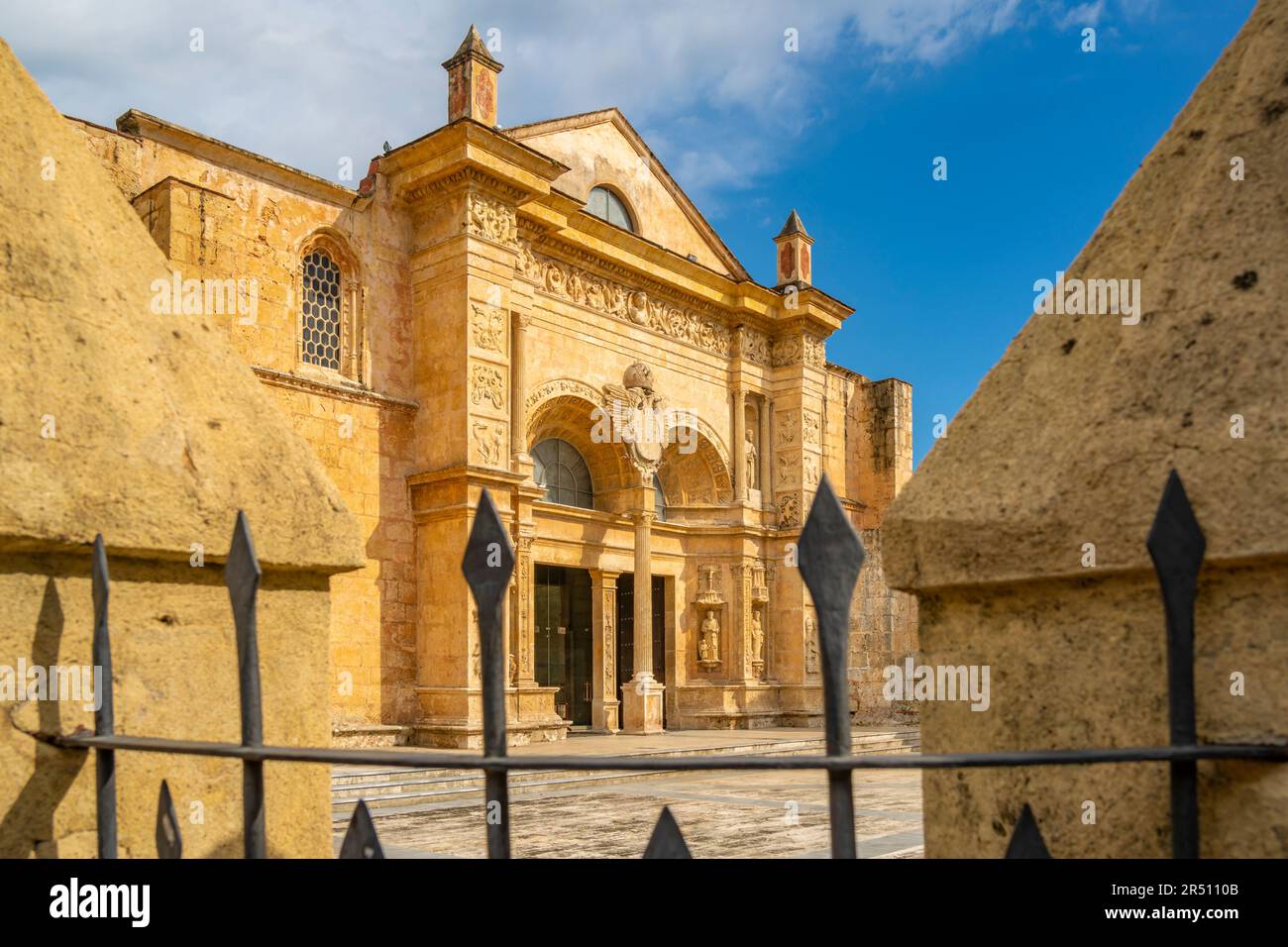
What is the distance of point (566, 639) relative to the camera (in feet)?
60.7

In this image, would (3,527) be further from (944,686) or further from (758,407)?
(758,407)

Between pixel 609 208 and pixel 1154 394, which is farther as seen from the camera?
pixel 609 208

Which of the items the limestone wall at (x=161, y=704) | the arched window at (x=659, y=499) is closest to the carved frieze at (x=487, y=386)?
the arched window at (x=659, y=499)

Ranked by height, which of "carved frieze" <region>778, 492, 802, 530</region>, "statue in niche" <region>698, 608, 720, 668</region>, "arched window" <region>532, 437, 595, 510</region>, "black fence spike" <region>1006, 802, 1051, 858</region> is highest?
"arched window" <region>532, 437, 595, 510</region>

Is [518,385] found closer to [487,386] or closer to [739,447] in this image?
[487,386]

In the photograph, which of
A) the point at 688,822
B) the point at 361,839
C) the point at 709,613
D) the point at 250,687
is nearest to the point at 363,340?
the point at 709,613

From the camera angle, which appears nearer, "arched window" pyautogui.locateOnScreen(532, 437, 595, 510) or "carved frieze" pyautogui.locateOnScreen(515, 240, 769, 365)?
"carved frieze" pyautogui.locateOnScreen(515, 240, 769, 365)

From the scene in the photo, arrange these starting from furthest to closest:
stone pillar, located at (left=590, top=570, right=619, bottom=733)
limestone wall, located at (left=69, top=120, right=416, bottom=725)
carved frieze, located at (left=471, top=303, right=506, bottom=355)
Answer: stone pillar, located at (left=590, top=570, right=619, bottom=733) → carved frieze, located at (left=471, top=303, right=506, bottom=355) → limestone wall, located at (left=69, top=120, right=416, bottom=725)

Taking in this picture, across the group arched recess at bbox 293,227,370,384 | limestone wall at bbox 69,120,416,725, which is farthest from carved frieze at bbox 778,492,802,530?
arched recess at bbox 293,227,370,384

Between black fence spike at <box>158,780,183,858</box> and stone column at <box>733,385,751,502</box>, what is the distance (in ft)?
63.2

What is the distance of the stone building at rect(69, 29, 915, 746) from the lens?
47.1ft

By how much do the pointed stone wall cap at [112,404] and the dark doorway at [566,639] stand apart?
15.6m

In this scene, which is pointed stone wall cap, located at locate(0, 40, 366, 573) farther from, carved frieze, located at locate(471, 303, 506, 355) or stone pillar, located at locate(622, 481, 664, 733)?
stone pillar, located at locate(622, 481, 664, 733)

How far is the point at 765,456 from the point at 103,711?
66.6ft
